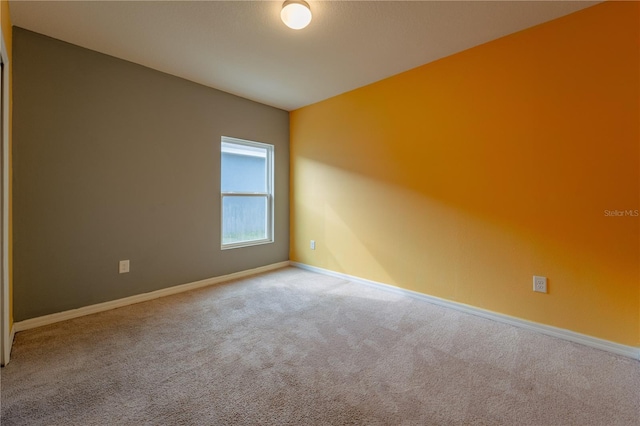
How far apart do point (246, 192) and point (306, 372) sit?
111 inches

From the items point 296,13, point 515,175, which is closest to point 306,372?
point 515,175

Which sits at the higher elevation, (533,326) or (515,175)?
(515,175)

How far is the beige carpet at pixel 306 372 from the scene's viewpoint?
1.39 m

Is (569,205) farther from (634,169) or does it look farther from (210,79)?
(210,79)

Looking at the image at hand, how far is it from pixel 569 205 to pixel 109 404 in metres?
3.33

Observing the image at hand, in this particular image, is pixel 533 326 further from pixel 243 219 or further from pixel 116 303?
pixel 116 303

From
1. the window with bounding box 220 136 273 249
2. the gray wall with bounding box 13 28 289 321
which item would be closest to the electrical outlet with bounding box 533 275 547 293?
the window with bounding box 220 136 273 249

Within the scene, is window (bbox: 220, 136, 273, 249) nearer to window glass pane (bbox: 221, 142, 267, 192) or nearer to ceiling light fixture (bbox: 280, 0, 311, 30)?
window glass pane (bbox: 221, 142, 267, 192)

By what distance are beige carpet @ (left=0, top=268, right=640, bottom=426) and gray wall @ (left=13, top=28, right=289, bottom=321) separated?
0.48m

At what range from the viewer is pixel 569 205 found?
216 centimetres

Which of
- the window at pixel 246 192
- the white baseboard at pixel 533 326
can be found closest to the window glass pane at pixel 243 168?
the window at pixel 246 192

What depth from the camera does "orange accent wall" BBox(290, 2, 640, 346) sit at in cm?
198

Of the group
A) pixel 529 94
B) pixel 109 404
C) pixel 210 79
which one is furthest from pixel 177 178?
pixel 529 94

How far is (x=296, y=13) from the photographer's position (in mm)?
2002
